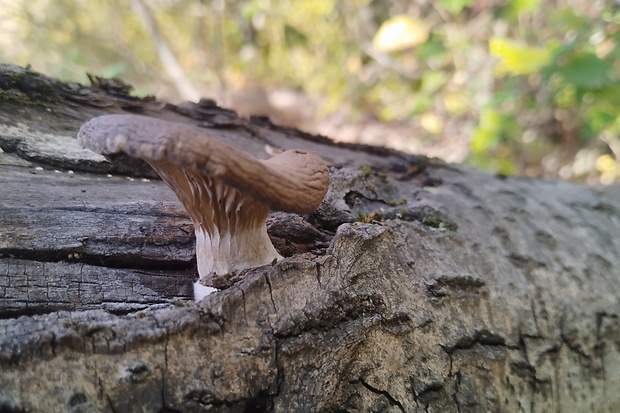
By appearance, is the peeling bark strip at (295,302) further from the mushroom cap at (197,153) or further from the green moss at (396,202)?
the mushroom cap at (197,153)

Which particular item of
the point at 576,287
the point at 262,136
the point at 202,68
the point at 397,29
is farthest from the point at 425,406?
the point at 202,68

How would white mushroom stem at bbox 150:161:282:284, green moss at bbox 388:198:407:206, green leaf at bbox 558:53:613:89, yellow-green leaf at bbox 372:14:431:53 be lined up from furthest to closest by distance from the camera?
yellow-green leaf at bbox 372:14:431:53, green leaf at bbox 558:53:613:89, green moss at bbox 388:198:407:206, white mushroom stem at bbox 150:161:282:284

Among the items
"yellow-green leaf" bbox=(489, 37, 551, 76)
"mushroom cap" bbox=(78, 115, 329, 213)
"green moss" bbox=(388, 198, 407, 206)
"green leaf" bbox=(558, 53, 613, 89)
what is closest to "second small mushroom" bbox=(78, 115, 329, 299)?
"mushroom cap" bbox=(78, 115, 329, 213)

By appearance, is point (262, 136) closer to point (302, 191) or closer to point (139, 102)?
point (139, 102)

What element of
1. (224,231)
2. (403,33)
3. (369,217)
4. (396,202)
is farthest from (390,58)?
(224,231)

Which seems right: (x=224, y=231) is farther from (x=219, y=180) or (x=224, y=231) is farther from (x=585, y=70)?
(x=585, y=70)

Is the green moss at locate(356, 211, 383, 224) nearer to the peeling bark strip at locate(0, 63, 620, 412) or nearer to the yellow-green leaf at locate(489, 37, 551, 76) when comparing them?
the peeling bark strip at locate(0, 63, 620, 412)
